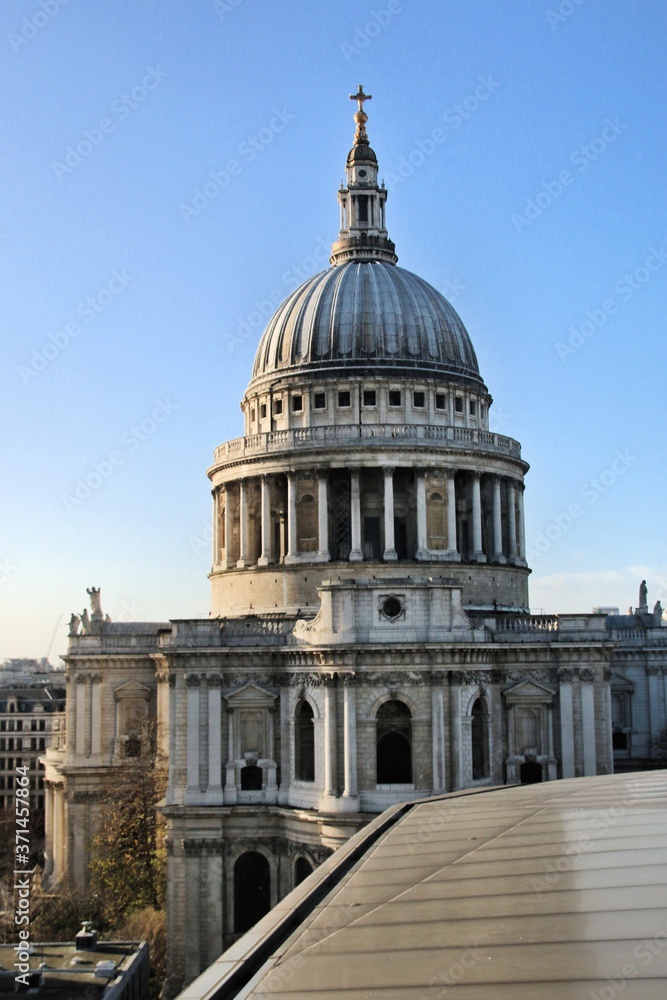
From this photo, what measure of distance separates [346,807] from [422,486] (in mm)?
20362

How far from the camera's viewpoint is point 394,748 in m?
51.7

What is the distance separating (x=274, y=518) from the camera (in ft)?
219

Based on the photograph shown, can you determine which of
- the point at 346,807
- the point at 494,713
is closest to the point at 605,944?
the point at 346,807

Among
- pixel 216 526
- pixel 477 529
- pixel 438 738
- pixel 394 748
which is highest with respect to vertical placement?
pixel 216 526

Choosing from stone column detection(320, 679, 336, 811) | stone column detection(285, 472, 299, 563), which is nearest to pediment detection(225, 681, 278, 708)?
stone column detection(320, 679, 336, 811)

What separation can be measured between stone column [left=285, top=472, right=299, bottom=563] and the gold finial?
82.9ft

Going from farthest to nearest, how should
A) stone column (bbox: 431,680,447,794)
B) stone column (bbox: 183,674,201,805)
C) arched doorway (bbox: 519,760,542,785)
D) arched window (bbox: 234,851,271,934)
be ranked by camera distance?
arched doorway (bbox: 519,760,542,785) < stone column (bbox: 183,674,201,805) < arched window (bbox: 234,851,271,934) < stone column (bbox: 431,680,447,794)

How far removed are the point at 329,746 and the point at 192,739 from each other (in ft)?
23.5

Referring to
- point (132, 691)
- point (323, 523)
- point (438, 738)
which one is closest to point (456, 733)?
point (438, 738)

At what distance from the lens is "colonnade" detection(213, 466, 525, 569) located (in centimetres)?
6400

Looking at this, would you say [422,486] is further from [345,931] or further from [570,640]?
[345,931]

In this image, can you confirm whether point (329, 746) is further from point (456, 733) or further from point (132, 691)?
point (132, 691)

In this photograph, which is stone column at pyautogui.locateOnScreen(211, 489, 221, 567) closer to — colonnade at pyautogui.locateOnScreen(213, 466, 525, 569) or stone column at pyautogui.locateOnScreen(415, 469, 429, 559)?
colonnade at pyautogui.locateOnScreen(213, 466, 525, 569)

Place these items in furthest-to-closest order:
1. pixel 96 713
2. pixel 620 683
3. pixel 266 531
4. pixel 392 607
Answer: pixel 96 713 < pixel 620 683 < pixel 266 531 < pixel 392 607
